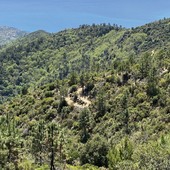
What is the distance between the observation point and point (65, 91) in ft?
570

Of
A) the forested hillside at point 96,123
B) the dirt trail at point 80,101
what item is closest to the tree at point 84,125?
the forested hillside at point 96,123

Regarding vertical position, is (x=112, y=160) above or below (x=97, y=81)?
below

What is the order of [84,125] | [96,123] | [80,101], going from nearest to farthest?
[84,125] < [96,123] < [80,101]

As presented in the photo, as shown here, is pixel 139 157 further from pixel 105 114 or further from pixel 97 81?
pixel 97 81

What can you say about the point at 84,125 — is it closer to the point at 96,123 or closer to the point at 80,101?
the point at 96,123

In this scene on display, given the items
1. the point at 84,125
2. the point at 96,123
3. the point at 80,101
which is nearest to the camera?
the point at 84,125

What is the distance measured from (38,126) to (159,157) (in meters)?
43.2

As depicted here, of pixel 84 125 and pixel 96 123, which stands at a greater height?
pixel 96 123

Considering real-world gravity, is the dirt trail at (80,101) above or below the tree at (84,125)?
above

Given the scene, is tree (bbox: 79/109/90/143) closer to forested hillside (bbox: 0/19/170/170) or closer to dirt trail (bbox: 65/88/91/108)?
forested hillside (bbox: 0/19/170/170)

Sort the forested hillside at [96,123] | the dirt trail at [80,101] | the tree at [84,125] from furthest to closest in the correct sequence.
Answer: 1. the dirt trail at [80,101]
2. the tree at [84,125]
3. the forested hillside at [96,123]

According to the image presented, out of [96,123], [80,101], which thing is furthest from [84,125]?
[80,101]

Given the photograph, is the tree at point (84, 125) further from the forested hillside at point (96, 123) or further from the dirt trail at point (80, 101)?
the dirt trail at point (80, 101)

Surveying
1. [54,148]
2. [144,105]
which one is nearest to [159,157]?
[54,148]
